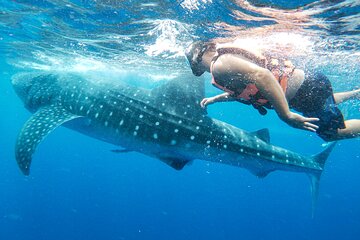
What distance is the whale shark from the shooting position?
21.8 feet

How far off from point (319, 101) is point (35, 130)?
6.44 metres

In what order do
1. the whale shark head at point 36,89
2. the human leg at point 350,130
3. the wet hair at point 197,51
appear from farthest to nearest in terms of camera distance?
1. the whale shark head at point 36,89
2. the human leg at point 350,130
3. the wet hair at point 197,51

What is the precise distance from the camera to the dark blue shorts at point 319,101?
4.80 meters

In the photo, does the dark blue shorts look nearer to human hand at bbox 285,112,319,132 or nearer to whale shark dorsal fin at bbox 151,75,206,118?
human hand at bbox 285,112,319,132

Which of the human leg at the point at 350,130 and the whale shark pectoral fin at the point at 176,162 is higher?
the human leg at the point at 350,130

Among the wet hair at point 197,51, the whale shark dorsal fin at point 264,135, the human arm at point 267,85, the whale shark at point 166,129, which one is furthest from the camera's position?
the whale shark dorsal fin at point 264,135

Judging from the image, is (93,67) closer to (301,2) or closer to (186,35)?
(186,35)

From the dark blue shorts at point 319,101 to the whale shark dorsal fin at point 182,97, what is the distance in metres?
2.44

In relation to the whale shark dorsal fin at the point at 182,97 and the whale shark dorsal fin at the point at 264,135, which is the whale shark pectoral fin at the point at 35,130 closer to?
the whale shark dorsal fin at the point at 182,97

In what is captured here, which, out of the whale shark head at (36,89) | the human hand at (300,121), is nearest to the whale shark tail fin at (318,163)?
the human hand at (300,121)

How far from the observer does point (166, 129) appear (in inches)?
271

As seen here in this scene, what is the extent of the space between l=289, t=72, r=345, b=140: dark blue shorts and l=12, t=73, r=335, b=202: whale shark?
5.83ft

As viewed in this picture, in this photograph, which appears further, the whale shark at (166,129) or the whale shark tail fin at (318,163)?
the whale shark tail fin at (318,163)

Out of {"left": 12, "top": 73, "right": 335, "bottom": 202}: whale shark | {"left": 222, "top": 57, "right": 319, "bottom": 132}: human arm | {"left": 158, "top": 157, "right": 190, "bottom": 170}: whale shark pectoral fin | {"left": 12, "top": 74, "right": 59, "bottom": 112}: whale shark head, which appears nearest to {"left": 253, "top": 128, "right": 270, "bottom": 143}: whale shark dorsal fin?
{"left": 12, "top": 73, "right": 335, "bottom": 202}: whale shark
